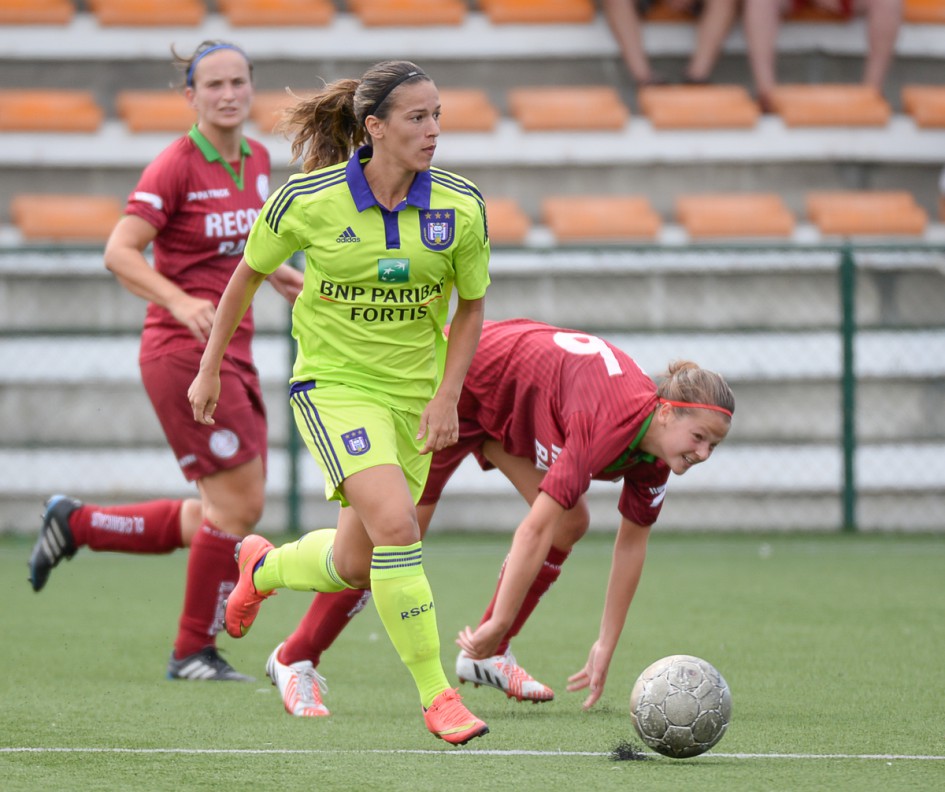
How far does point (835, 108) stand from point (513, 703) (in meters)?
7.47

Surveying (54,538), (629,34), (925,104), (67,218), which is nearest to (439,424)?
(54,538)

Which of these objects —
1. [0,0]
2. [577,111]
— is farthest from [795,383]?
[0,0]

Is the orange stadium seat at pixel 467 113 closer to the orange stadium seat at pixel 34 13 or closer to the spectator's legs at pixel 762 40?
the spectator's legs at pixel 762 40

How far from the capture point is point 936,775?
12.0ft

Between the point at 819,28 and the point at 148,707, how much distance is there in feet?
29.0

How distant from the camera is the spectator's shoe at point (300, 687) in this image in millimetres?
4602

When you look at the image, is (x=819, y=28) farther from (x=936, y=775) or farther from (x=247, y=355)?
(x=936, y=775)

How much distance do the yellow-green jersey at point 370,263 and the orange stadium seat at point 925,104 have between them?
793cm

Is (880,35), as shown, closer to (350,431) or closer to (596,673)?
(596,673)

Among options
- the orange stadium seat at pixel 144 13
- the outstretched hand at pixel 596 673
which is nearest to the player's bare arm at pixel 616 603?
the outstretched hand at pixel 596 673

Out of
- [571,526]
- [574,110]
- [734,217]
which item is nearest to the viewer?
[571,526]

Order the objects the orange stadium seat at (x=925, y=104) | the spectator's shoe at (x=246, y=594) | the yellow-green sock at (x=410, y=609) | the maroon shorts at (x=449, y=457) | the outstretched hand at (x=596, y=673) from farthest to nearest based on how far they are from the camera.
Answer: the orange stadium seat at (x=925, y=104), the maroon shorts at (x=449, y=457), the spectator's shoe at (x=246, y=594), the outstretched hand at (x=596, y=673), the yellow-green sock at (x=410, y=609)

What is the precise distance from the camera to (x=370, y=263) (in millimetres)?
4070

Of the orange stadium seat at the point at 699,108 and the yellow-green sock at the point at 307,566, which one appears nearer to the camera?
the yellow-green sock at the point at 307,566
